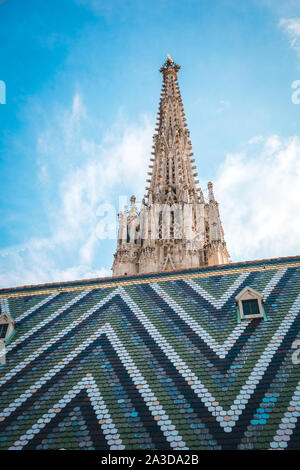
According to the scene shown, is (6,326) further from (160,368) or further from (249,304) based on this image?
(249,304)

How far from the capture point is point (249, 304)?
9617 millimetres

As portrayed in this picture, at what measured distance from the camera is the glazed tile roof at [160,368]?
661 centimetres

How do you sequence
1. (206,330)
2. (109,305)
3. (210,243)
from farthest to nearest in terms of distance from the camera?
1. (210,243)
2. (109,305)
3. (206,330)

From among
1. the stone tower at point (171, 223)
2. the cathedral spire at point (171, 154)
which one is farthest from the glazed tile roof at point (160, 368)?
the cathedral spire at point (171, 154)

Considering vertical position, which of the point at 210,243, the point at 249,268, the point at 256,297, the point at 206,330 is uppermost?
the point at 210,243

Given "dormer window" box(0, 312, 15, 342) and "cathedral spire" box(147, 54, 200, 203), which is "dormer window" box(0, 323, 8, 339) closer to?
"dormer window" box(0, 312, 15, 342)

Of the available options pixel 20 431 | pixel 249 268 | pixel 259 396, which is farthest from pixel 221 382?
pixel 249 268

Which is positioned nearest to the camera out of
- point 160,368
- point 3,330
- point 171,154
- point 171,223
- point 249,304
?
point 160,368

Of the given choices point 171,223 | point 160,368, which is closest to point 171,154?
point 171,223

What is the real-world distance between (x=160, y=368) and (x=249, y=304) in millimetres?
3000

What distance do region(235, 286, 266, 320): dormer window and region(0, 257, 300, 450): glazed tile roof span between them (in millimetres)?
215
